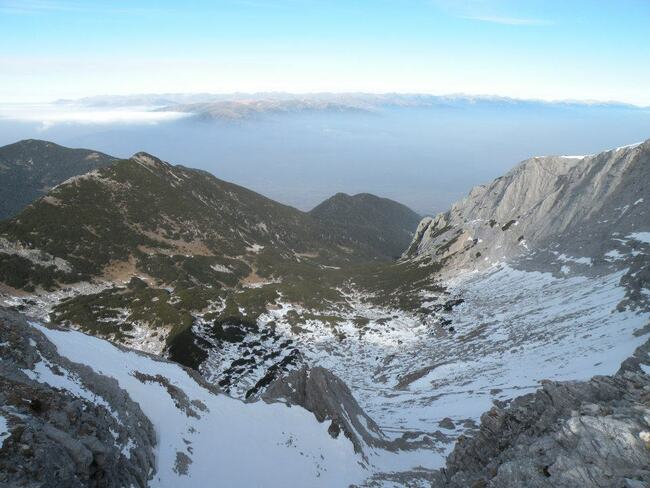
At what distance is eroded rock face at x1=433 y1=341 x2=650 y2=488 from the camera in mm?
12648

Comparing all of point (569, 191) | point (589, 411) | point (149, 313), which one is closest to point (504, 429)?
point (589, 411)

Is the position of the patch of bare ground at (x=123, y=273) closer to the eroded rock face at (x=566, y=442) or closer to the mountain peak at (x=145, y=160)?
the mountain peak at (x=145, y=160)

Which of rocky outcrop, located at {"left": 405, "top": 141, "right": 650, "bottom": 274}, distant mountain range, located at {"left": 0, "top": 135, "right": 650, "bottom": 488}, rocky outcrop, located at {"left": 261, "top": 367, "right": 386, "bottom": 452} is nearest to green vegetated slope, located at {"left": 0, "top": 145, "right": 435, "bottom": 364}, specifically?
distant mountain range, located at {"left": 0, "top": 135, "right": 650, "bottom": 488}

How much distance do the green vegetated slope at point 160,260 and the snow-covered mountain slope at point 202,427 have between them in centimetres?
2477

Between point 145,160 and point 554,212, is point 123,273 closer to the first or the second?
point 145,160

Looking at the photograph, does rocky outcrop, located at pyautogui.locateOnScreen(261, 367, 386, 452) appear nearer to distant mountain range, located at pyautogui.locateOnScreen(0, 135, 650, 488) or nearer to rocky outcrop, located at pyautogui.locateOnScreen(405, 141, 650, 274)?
distant mountain range, located at pyautogui.locateOnScreen(0, 135, 650, 488)

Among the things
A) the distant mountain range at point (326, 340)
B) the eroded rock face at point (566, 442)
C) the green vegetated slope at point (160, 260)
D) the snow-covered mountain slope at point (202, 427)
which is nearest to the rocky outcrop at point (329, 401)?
the distant mountain range at point (326, 340)

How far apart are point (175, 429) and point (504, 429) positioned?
15.6 meters

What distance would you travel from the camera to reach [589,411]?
15.0m

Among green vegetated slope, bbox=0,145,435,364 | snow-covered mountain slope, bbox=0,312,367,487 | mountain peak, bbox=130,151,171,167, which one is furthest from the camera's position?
mountain peak, bbox=130,151,171,167

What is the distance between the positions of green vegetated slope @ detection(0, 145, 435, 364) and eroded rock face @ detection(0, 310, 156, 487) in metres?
31.0

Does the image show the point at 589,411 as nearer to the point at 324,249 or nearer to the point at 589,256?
the point at 589,256

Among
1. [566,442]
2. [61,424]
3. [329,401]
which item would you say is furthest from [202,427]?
[566,442]

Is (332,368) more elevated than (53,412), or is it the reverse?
(53,412)
